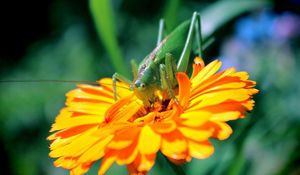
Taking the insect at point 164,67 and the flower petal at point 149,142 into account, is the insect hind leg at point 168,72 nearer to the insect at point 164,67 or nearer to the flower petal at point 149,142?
the insect at point 164,67

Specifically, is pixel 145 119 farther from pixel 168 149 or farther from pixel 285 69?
pixel 285 69

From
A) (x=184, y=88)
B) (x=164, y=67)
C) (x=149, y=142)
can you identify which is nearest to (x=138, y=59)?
(x=164, y=67)

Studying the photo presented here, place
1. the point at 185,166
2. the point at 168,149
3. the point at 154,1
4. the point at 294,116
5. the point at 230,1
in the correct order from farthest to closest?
the point at 154,1
the point at 294,116
the point at 230,1
the point at 185,166
the point at 168,149

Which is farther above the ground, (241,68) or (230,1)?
(230,1)

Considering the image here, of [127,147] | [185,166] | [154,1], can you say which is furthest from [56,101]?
[127,147]

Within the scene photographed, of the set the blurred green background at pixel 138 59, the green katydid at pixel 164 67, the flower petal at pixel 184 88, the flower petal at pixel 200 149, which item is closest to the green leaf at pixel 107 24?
the blurred green background at pixel 138 59

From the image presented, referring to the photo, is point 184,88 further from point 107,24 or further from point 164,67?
point 107,24
